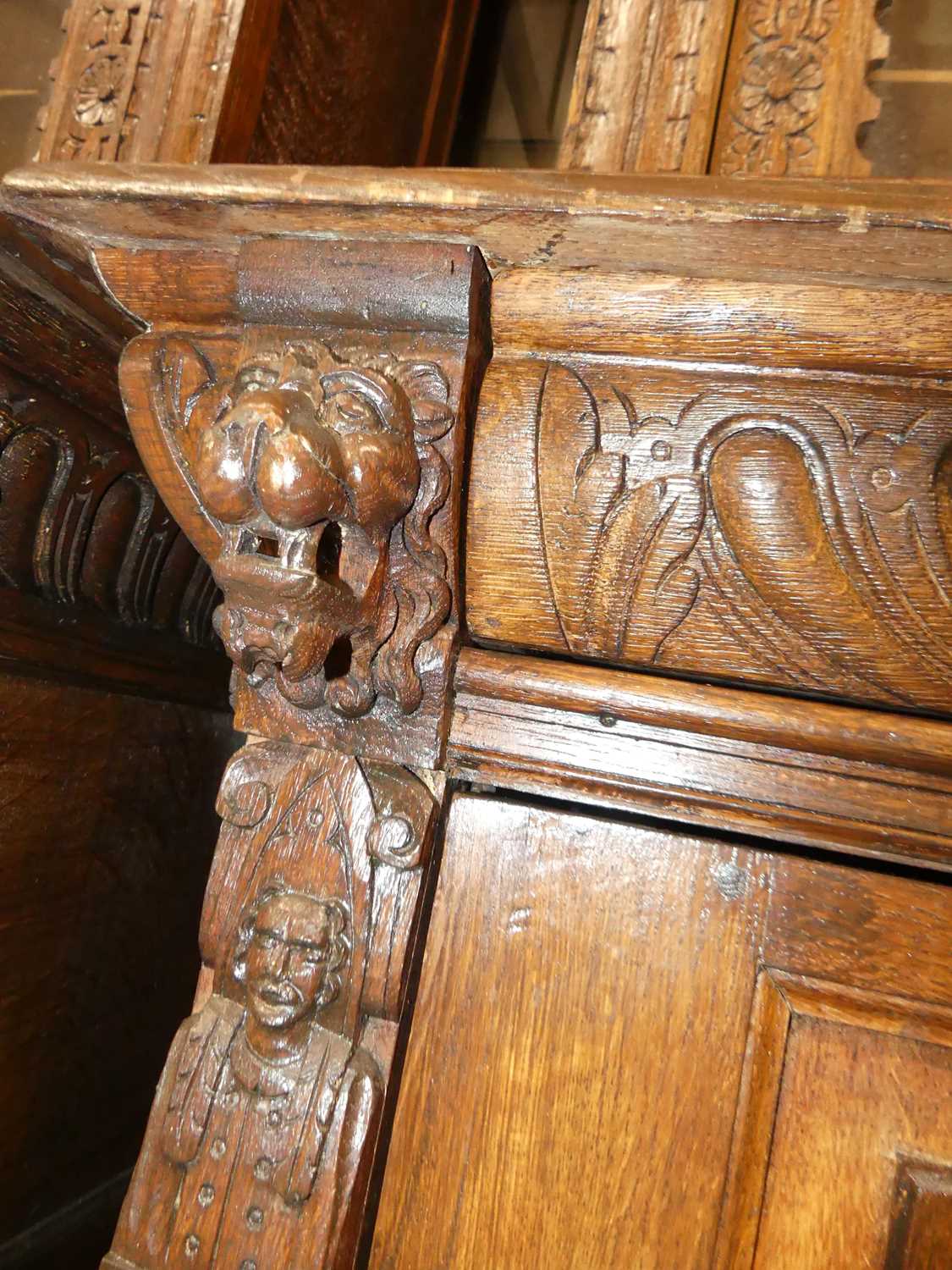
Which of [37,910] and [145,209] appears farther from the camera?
[37,910]

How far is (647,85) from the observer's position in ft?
2.49

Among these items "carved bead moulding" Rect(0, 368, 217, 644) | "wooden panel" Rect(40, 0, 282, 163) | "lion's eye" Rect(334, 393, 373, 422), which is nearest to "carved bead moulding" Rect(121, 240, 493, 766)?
"lion's eye" Rect(334, 393, 373, 422)

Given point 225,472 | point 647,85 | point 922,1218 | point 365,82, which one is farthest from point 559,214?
point 365,82

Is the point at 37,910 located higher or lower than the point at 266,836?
lower

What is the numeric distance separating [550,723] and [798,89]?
613 millimetres

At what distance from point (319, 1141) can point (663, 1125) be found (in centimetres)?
22

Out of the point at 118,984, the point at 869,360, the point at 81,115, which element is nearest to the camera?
the point at 869,360

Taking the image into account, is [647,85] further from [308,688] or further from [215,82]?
[308,688]

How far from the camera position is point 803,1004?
0.54 m

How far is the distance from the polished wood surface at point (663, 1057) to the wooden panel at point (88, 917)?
1.68 feet

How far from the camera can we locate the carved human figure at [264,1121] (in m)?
0.54

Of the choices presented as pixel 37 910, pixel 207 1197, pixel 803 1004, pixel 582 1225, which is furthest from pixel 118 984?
pixel 803 1004

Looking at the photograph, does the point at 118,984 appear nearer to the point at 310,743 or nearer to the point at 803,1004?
the point at 310,743

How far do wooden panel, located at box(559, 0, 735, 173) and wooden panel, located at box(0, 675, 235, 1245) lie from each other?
75 centimetres
